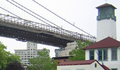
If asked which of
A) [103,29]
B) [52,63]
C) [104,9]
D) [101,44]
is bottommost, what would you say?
[52,63]

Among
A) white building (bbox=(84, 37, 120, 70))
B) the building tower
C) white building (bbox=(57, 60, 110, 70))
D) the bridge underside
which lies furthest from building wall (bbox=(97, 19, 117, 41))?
the bridge underside

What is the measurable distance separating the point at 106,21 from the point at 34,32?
2984 centimetres

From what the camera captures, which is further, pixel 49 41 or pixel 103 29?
pixel 49 41

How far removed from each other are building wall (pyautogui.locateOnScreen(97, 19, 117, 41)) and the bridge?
26.1 metres

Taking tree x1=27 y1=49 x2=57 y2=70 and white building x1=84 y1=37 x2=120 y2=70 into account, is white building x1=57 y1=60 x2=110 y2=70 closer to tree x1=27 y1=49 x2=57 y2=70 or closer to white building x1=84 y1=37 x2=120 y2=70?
white building x1=84 y1=37 x2=120 y2=70

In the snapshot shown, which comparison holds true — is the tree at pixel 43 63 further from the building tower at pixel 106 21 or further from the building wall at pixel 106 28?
the building tower at pixel 106 21

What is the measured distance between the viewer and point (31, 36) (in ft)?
303

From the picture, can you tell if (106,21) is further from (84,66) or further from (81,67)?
(84,66)

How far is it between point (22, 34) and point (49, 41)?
1434 centimetres

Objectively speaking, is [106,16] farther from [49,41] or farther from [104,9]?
[49,41]

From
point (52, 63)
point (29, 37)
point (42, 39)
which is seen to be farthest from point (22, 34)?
point (52, 63)

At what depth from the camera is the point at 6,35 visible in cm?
8400

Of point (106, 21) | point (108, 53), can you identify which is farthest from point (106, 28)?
point (108, 53)

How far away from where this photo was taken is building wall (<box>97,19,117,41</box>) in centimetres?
6338
